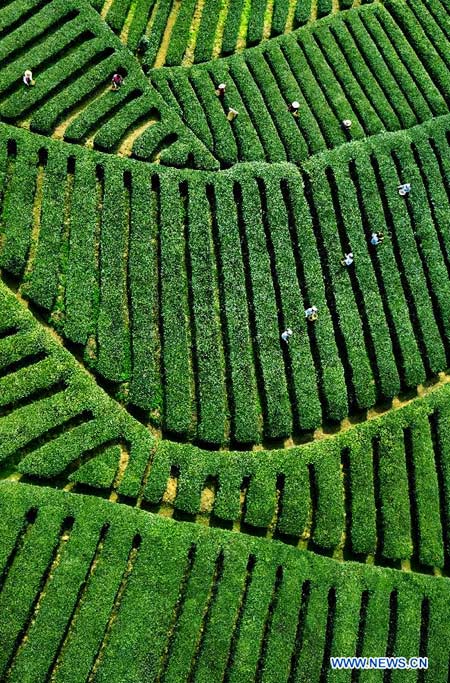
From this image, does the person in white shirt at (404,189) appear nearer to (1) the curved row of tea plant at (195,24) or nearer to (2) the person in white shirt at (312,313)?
(2) the person in white shirt at (312,313)

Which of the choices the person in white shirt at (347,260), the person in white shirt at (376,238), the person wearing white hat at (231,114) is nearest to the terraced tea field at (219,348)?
the person wearing white hat at (231,114)

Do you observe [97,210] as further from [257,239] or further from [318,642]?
[318,642]

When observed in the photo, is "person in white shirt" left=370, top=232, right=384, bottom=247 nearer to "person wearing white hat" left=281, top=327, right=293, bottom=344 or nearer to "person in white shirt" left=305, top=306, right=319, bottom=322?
"person in white shirt" left=305, top=306, right=319, bottom=322

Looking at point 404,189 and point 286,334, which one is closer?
point 286,334

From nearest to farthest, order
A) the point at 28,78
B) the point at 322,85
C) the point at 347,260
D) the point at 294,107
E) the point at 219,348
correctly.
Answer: the point at 219,348 < the point at 28,78 < the point at 347,260 < the point at 294,107 < the point at 322,85

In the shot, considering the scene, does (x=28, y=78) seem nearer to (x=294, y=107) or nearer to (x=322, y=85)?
(x=294, y=107)

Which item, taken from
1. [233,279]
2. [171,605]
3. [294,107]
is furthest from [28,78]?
[171,605]

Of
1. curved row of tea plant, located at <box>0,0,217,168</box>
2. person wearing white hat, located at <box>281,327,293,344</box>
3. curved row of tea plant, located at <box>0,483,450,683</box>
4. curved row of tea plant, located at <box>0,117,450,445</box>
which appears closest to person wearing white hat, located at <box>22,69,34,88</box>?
curved row of tea plant, located at <box>0,0,217,168</box>

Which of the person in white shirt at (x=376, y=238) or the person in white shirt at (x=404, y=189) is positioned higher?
the person in white shirt at (x=404, y=189)

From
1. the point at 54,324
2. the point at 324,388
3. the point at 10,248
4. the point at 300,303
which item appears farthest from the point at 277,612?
the point at 10,248
